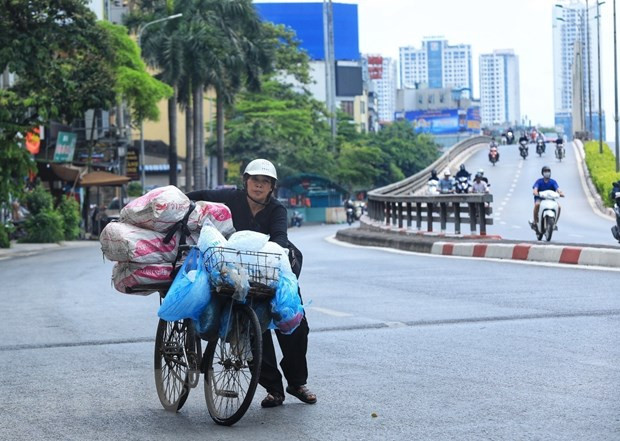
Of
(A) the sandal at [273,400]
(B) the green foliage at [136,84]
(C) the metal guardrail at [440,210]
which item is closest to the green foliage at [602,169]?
(C) the metal guardrail at [440,210]

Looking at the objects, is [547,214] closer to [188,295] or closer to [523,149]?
[188,295]

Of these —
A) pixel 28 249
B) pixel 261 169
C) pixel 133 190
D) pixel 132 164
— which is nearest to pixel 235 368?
pixel 261 169

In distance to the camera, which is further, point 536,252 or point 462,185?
point 462,185

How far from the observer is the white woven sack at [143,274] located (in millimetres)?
7566

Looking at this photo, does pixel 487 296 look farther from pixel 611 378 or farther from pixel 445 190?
pixel 445 190

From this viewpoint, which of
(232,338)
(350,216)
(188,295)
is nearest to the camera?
(188,295)

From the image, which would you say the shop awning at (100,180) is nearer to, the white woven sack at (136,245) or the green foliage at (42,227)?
the green foliage at (42,227)

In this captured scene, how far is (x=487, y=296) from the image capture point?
15617mm

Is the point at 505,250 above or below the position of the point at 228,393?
below

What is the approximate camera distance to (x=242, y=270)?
279 inches

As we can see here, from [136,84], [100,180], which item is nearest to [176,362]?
[100,180]

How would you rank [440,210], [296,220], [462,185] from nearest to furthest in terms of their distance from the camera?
[440,210] → [462,185] → [296,220]

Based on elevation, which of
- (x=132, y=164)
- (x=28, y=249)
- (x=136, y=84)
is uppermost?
(x=136, y=84)

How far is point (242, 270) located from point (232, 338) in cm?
45
